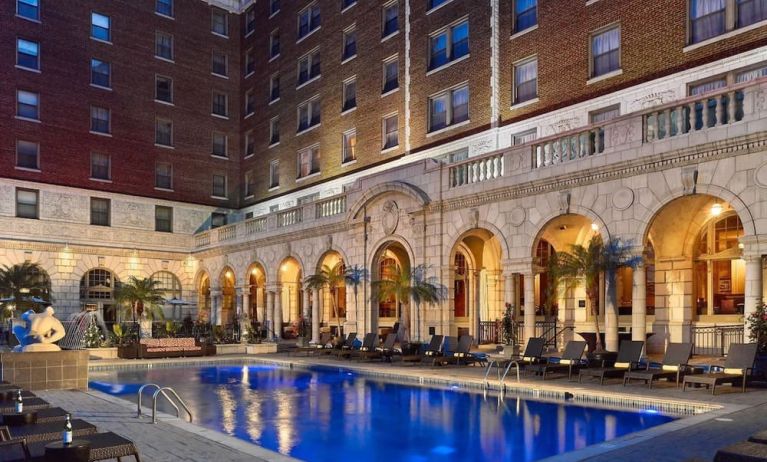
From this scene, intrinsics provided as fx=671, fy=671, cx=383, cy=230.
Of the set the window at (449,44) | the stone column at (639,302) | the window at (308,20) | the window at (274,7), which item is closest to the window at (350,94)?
the window at (308,20)

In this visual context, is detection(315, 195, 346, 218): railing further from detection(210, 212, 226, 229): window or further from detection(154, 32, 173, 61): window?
detection(154, 32, 173, 61): window

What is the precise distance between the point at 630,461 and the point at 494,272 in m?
20.2

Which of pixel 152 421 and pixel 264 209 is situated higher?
pixel 264 209

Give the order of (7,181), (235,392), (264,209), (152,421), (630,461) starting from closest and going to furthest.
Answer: (630,461) < (152,421) < (235,392) < (7,181) < (264,209)

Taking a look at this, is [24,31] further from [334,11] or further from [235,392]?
[235,392]

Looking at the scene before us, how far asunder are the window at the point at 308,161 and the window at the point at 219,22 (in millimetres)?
13295

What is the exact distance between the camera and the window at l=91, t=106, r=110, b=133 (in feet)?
135

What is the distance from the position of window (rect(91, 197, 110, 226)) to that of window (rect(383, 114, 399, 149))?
62.5 ft

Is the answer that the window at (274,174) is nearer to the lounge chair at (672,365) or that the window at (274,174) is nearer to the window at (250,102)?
the window at (250,102)

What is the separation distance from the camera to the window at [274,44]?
142 feet

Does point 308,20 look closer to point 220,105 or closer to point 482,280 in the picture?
point 220,105

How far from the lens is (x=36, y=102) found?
1527 inches

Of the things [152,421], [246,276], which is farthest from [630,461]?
[246,276]

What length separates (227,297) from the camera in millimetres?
42625
